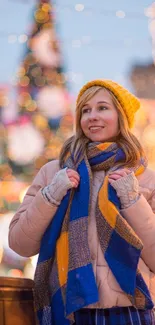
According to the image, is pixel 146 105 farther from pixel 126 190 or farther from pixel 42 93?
pixel 126 190

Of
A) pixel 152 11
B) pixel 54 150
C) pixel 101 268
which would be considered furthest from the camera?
pixel 152 11

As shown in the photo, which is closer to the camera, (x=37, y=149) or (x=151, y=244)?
(x=151, y=244)

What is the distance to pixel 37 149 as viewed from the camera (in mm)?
5527

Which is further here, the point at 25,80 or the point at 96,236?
the point at 25,80

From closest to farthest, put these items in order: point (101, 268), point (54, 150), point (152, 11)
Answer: point (101, 268) < point (54, 150) < point (152, 11)

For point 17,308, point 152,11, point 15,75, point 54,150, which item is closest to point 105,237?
point 17,308

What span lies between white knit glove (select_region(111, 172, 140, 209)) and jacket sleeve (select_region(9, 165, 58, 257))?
0.64 ft

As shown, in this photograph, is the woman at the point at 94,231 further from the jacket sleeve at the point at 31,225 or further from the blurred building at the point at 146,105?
the blurred building at the point at 146,105

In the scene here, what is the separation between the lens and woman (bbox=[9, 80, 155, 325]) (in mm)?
1896

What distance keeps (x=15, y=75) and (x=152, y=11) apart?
63.6 inches

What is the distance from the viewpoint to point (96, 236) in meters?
1.98

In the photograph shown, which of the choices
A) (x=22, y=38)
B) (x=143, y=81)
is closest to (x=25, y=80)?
(x=22, y=38)

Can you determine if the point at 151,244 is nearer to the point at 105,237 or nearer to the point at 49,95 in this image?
the point at 105,237

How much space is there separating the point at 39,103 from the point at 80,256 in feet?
12.7
